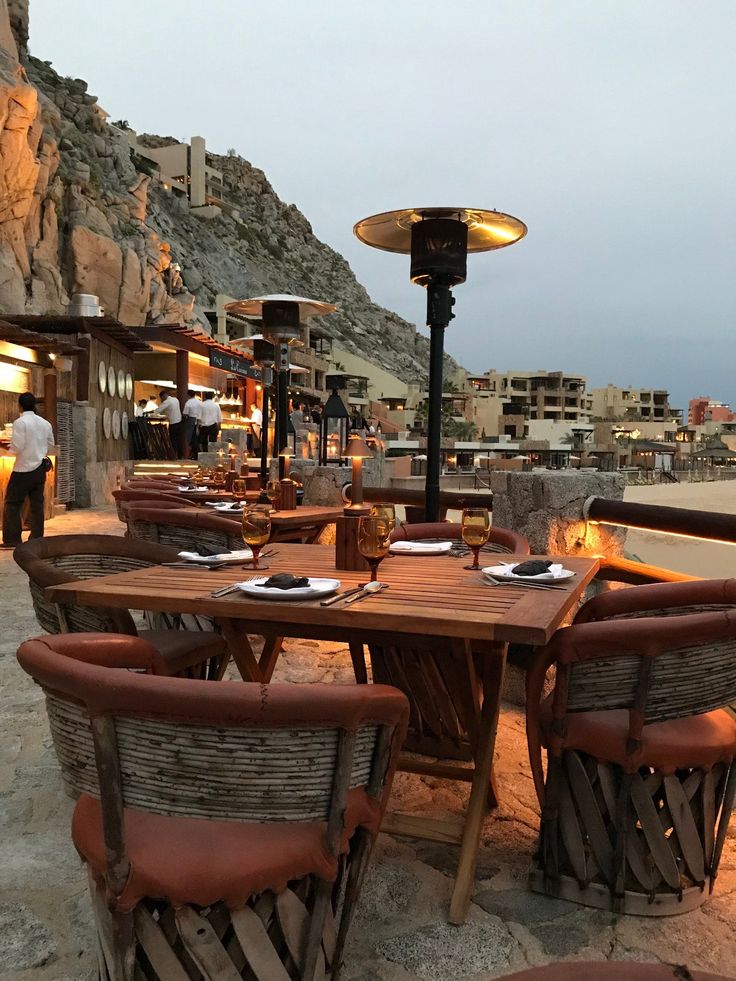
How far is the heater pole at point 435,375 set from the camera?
3750 millimetres

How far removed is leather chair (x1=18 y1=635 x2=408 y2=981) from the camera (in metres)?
1.26

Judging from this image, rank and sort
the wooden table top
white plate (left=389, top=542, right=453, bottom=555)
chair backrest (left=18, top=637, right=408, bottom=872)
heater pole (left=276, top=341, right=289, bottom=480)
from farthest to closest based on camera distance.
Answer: heater pole (left=276, top=341, right=289, bottom=480) → white plate (left=389, top=542, right=453, bottom=555) → the wooden table top → chair backrest (left=18, top=637, right=408, bottom=872)

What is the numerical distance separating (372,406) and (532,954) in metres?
50.2

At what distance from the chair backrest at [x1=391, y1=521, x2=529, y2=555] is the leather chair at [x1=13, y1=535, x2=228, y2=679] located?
3.03 ft

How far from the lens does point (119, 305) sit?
28.4 m

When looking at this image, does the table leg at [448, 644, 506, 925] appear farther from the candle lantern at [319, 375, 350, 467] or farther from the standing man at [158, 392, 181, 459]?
the standing man at [158, 392, 181, 459]

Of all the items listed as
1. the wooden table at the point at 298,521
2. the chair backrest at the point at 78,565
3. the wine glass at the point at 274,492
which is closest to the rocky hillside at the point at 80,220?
the wine glass at the point at 274,492

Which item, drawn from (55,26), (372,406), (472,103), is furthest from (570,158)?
(372,406)

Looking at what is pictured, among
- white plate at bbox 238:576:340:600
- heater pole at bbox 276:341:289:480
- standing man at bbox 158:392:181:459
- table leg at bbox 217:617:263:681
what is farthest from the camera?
standing man at bbox 158:392:181:459

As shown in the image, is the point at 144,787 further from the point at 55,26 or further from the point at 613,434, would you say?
the point at 55,26

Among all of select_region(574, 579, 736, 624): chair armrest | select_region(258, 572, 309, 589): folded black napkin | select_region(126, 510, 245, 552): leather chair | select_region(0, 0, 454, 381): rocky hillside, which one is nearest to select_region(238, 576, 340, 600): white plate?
select_region(258, 572, 309, 589): folded black napkin

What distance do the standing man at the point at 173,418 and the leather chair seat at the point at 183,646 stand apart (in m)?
13.7

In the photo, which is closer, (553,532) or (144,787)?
(144,787)

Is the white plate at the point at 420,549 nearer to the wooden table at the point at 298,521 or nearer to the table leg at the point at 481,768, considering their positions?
the table leg at the point at 481,768
